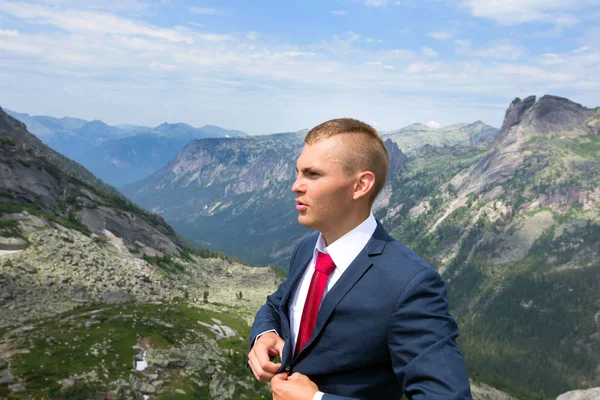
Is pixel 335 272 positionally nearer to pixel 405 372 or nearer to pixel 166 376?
pixel 405 372

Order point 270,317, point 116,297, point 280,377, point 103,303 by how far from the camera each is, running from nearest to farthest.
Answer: point 280,377 → point 270,317 → point 103,303 → point 116,297

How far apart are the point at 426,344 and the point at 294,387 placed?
4.53ft

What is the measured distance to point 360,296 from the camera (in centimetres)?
395

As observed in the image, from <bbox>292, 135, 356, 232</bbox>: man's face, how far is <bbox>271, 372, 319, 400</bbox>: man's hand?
1581 millimetres

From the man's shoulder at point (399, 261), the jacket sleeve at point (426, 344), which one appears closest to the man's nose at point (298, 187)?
the man's shoulder at point (399, 261)

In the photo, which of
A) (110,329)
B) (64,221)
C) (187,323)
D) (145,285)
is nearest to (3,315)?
(110,329)

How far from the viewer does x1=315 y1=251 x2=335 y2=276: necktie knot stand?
4428mm

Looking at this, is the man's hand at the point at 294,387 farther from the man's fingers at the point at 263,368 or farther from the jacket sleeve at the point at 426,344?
Answer: the jacket sleeve at the point at 426,344

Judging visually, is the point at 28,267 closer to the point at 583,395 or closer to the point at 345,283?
the point at 345,283

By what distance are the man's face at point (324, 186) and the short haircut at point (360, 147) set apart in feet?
0.27

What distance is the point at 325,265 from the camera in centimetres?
445

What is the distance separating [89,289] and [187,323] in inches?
509

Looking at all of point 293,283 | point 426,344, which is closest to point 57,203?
point 293,283

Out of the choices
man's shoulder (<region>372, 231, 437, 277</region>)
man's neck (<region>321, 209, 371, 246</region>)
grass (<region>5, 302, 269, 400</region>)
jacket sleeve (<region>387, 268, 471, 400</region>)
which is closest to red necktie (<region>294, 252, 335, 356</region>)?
man's neck (<region>321, 209, 371, 246</region>)
